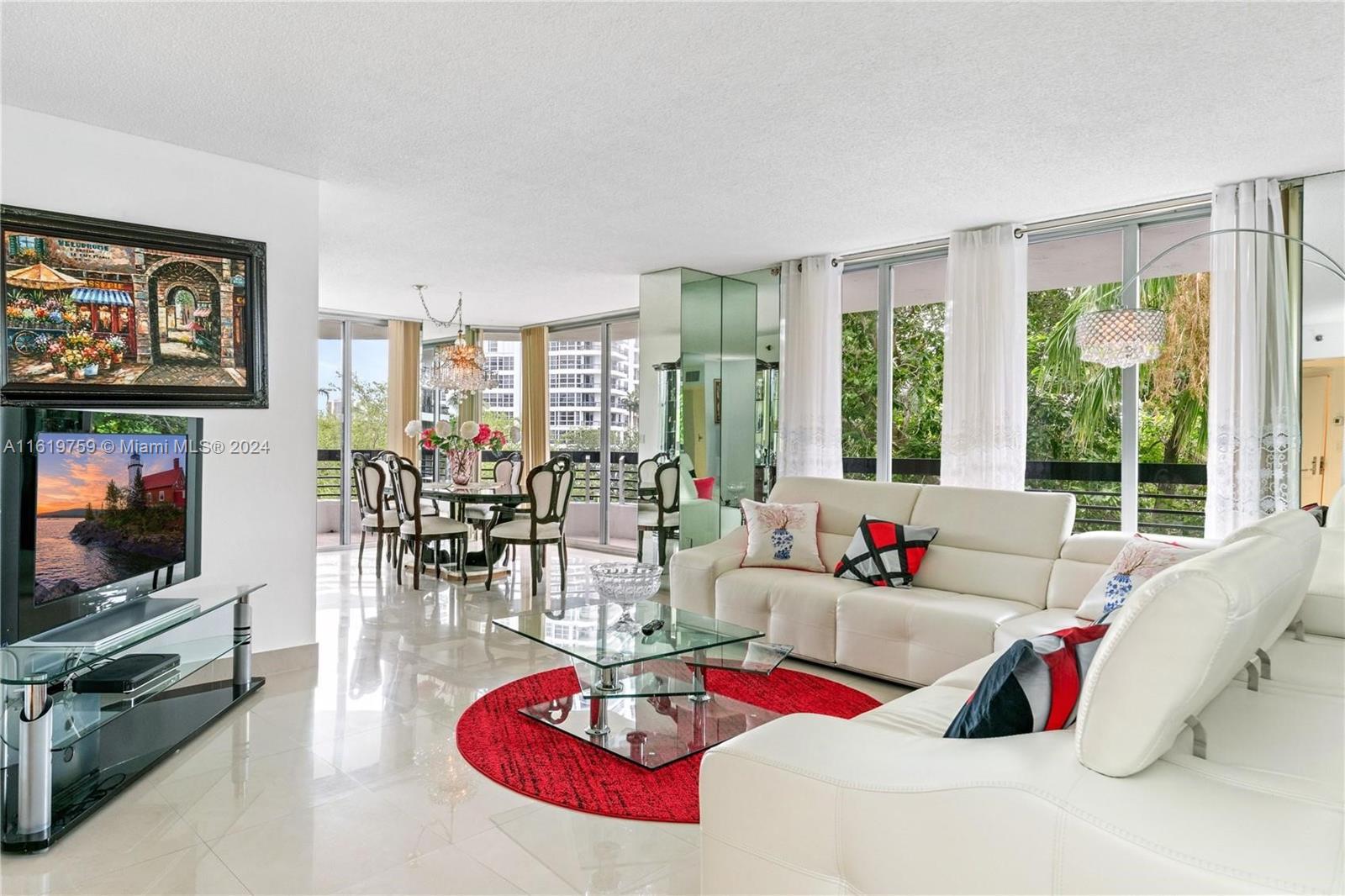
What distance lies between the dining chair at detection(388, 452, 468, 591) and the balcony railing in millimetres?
4275

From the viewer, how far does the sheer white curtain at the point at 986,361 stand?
490 cm

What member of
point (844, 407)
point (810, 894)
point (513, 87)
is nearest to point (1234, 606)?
point (810, 894)

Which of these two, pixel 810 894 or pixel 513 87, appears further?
pixel 513 87

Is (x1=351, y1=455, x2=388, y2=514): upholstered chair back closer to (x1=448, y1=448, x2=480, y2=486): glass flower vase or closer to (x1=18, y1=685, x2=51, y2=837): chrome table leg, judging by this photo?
(x1=448, y1=448, x2=480, y2=486): glass flower vase

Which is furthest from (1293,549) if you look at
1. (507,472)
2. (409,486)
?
(507,472)

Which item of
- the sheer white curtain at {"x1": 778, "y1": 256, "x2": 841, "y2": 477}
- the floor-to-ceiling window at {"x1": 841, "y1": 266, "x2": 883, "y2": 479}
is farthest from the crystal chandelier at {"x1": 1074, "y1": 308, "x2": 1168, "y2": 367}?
the sheer white curtain at {"x1": 778, "y1": 256, "x2": 841, "y2": 477}

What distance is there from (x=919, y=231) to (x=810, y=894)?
4445mm

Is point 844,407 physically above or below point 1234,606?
above

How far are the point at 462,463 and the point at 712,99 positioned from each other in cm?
473

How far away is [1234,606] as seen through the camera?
1325 mm

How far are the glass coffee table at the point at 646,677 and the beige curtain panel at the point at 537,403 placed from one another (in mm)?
5517

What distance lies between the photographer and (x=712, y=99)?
3.15 m

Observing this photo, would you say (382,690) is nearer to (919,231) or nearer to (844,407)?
(844,407)

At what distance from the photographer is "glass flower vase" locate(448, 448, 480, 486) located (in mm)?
7094
